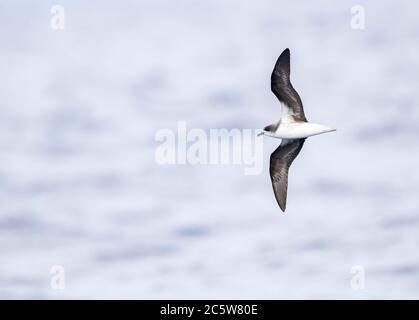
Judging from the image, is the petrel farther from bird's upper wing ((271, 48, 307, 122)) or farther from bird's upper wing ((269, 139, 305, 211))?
bird's upper wing ((269, 139, 305, 211))

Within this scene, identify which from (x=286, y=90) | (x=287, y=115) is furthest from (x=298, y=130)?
(x=286, y=90)

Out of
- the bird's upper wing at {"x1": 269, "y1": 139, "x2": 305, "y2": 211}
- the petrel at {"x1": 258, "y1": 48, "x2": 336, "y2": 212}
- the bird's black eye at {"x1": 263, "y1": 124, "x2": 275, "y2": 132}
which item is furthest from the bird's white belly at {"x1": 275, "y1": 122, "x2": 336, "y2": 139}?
the bird's upper wing at {"x1": 269, "y1": 139, "x2": 305, "y2": 211}

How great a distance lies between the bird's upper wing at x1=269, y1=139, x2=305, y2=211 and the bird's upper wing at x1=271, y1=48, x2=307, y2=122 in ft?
8.99

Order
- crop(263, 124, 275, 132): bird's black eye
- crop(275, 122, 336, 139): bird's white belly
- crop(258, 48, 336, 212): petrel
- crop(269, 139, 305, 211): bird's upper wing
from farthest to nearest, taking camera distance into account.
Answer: crop(269, 139, 305, 211): bird's upper wing, crop(263, 124, 275, 132): bird's black eye, crop(258, 48, 336, 212): petrel, crop(275, 122, 336, 139): bird's white belly

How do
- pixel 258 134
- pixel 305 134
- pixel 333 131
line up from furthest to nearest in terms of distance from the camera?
pixel 258 134, pixel 305 134, pixel 333 131

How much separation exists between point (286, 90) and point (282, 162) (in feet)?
15.5

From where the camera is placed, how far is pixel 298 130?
30.9m

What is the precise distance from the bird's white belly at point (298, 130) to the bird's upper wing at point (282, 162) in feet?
6.01

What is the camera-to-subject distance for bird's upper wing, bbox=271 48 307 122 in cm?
3067
